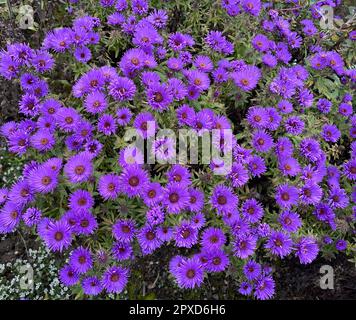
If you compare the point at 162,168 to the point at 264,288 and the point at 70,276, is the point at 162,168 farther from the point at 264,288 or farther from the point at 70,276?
the point at 264,288

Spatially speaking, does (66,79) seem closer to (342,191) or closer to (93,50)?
(93,50)

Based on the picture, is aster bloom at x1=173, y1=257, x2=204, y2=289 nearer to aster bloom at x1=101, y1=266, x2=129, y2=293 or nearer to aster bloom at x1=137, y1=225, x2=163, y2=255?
aster bloom at x1=137, y1=225, x2=163, y2=255

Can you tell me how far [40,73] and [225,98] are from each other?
132 cm

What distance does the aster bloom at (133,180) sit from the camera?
2229 mm

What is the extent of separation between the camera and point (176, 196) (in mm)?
2287

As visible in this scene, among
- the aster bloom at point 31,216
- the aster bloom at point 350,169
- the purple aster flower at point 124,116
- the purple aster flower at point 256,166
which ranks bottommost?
the aster bloom at point 31,216

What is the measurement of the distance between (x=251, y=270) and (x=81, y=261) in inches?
39.5

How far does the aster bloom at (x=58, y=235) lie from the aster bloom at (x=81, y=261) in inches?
4.5

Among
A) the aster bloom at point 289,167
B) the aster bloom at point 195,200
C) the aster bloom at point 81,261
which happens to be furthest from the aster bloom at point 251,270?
the aster bloom at point 81,261

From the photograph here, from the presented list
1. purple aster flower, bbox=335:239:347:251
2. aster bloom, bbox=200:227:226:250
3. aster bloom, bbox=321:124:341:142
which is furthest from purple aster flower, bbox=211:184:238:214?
aster bloom, bbox=321:124:341:142

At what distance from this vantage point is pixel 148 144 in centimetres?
241

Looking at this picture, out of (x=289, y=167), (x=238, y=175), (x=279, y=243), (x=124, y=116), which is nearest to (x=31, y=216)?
(x=124, y=116)

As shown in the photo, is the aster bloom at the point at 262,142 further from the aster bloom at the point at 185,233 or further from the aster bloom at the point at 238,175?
the aster bloom at the point at 185,233

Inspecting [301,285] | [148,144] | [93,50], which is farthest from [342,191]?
[93,50]
